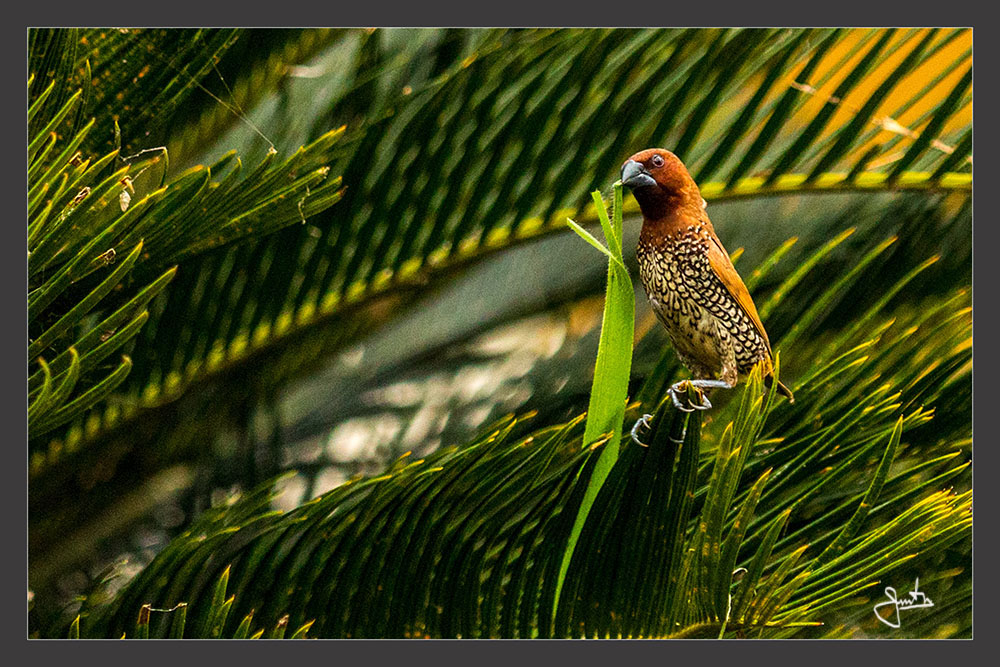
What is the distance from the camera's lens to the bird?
3.51 feet

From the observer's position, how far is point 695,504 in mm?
1119

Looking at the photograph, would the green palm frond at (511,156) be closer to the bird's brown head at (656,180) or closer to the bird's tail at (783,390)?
the bird's brown head at (656,180)

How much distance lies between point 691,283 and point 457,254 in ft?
0.93

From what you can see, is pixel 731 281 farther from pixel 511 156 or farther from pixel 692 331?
pixel 511 156

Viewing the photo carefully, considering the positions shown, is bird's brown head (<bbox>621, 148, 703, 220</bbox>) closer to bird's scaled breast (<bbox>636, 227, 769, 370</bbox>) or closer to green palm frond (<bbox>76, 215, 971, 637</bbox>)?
bird's scaled breast (<bbox>636, 227, 769, 370</bbox>)

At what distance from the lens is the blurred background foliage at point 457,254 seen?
1.12 m

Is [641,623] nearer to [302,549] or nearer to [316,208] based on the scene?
[302,549]

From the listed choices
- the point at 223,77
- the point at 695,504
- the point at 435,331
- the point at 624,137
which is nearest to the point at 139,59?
the point at 223,77
